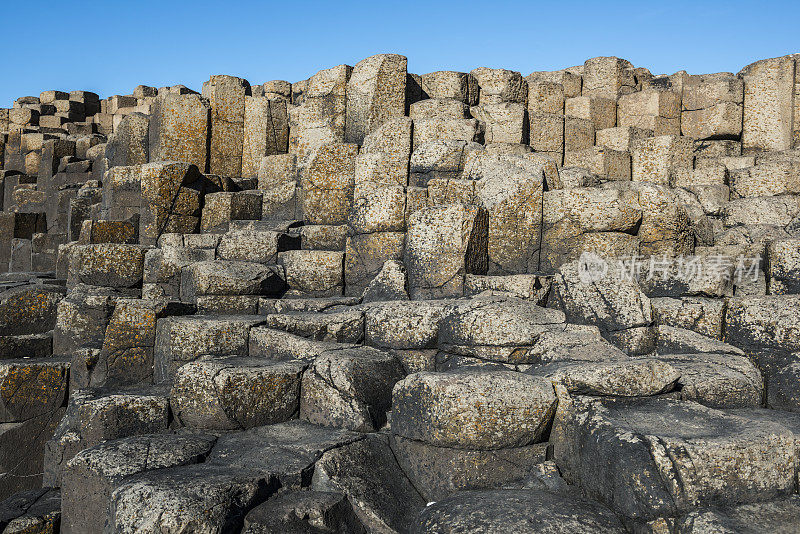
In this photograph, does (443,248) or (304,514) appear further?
(443,248)

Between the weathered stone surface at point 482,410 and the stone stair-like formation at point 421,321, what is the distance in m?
0.02

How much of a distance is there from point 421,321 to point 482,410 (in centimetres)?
186

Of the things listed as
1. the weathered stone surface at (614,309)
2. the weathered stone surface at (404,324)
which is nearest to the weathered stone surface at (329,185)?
the weathered stone surface at (404,324)

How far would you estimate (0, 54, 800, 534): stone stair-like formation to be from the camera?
3.94 meters

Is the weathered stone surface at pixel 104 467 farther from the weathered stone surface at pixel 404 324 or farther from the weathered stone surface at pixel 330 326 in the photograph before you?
the weathered stone surface at pixel 404 324

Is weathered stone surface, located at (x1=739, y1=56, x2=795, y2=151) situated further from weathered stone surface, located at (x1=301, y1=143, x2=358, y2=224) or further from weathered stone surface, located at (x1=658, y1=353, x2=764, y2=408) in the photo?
weathered stone surface, located at (x1=658, y1=353, x2=764, y2=408)

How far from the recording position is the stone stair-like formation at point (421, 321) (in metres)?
3.94

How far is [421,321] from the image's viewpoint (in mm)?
6027

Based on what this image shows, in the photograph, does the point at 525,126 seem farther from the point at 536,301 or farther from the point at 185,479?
the point at 185,479

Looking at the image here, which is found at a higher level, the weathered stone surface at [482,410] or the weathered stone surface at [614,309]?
the weathered stone surface at [614,309]

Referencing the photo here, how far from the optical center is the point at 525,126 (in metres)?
11.7

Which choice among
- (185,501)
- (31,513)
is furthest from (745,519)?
(31,513)

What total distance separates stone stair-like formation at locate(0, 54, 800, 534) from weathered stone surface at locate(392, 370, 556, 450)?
0.05ft

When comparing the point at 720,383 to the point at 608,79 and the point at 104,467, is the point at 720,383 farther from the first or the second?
the point at 608,79
